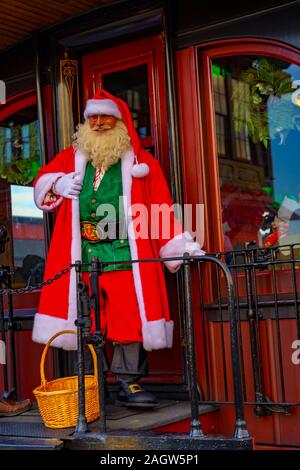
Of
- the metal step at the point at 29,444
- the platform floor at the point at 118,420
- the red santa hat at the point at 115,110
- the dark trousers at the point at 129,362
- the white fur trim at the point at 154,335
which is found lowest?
the metal step at the point at 29,444

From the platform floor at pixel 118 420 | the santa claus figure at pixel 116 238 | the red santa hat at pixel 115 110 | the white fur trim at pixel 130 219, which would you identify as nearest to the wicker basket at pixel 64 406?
the platform floor at pixel 118 420

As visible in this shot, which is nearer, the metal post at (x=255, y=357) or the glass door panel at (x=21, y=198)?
the metal post at (x=255, y=357)

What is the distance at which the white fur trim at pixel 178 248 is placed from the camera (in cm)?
491

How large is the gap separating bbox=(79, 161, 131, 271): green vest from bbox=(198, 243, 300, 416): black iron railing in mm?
646

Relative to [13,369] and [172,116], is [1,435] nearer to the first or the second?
[13,369]

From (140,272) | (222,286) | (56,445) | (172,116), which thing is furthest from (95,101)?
(56,445)

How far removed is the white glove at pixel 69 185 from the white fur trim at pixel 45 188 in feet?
0.28

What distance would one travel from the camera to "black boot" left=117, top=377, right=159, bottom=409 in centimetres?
475

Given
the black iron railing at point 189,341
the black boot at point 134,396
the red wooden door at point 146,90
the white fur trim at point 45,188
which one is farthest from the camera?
the red wooden door at point 146,90

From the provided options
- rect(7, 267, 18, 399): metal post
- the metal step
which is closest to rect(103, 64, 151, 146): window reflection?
rect(7, 267, 18, 399): metal post

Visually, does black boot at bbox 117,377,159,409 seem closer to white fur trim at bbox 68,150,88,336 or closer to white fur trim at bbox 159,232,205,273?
white fur trim at bbox 68,150,88,336

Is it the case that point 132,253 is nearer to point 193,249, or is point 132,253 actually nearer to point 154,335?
point 193,249

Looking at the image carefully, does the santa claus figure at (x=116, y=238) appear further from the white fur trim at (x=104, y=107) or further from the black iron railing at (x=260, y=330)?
the black iron railing at (x=260, y=330)

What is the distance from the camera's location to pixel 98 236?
5094 millimetres
